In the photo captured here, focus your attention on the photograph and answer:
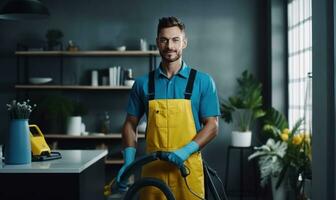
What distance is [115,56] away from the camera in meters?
5.69

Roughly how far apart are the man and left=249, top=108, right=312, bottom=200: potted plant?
1775 mm

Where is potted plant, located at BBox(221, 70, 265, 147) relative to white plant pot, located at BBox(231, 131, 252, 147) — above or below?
above

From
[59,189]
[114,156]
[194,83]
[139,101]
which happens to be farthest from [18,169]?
[114,156]

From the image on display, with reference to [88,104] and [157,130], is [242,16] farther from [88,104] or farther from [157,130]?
[157,130]

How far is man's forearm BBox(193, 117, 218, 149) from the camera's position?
7.43 feet

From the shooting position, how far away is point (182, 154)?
216 cm

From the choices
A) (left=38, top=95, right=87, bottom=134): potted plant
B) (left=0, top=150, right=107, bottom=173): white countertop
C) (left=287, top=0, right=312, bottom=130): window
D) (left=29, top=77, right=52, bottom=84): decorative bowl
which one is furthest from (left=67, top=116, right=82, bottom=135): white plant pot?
(left=0, top=150, right=107, bottom=173): white countertop

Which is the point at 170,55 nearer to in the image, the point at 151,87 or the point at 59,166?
the point at 151,87

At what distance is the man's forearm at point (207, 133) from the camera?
7.43 ft

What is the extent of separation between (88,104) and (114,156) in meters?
0.68

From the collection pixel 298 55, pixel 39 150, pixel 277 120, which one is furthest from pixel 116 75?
pixel 39 150

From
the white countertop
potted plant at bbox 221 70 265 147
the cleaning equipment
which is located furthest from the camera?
potted plant at bbox 221 70 265 147

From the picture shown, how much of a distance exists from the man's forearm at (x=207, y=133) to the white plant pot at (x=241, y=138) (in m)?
2.93

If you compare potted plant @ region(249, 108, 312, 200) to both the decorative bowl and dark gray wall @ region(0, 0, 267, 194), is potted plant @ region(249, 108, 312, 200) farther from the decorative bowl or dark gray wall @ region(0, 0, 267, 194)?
the decorative bowl
